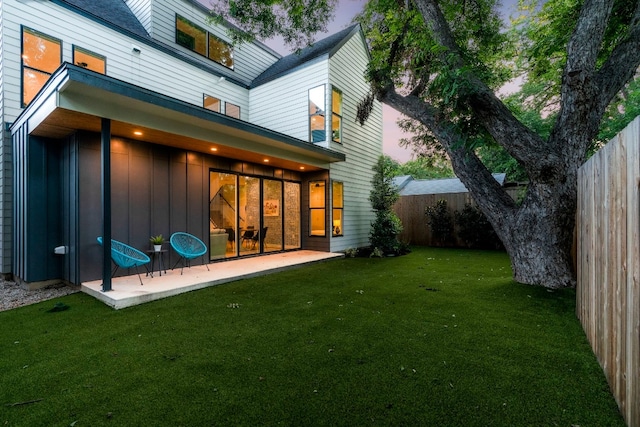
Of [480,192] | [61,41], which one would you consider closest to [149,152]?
[61,41]

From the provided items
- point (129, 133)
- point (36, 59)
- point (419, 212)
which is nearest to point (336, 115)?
A: point (129, 133)

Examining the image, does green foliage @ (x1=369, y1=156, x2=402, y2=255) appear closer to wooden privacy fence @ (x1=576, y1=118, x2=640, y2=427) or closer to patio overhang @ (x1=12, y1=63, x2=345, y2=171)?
patio overhang @ (x1=12, y1=63, x2=345, y2=171)

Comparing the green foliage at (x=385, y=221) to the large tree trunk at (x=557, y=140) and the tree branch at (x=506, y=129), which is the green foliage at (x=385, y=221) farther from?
the tree branch at (x=506, y=129)

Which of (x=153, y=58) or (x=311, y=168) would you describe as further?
(x=311, y=168)

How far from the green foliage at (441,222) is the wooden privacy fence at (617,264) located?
853 cm

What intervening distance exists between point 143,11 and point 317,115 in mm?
5849

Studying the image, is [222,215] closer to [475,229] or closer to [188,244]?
[188,244]

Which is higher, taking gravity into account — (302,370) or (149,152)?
(149,152)

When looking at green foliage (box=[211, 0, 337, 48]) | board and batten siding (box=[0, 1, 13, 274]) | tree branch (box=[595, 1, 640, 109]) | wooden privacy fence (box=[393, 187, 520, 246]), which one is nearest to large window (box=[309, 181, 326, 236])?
green foliage (box=[211, 0, 337, 48])

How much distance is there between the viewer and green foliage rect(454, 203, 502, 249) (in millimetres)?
10148

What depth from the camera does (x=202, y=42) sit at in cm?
919

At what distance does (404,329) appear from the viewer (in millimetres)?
3176

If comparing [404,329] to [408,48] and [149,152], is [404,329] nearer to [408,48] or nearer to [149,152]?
[149,152]

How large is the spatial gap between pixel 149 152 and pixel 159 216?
1304 mm
